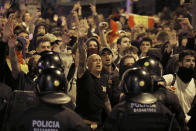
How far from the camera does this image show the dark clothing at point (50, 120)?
3826 mm

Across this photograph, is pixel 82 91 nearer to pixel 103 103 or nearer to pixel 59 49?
pixel 103 103

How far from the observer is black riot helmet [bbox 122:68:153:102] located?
425cm

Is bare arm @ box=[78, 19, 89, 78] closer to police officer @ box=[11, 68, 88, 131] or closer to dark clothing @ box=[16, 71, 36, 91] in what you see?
dark clothing @ box=[16, 71, 36, 91]

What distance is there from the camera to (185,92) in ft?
20.0

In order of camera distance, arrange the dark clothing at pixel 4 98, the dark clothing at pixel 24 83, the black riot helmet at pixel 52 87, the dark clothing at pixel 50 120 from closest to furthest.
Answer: the dark clothing at pixel 50 120 < the black riot helmet at pixel 52 87 < the dark clothing at pixel 4 98 < the dark clothing at pixel 24 83

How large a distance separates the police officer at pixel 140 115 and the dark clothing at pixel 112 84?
1.84m

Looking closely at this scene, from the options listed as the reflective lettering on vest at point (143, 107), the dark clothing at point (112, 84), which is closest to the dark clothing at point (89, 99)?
the dark clothing at point (112, 84)

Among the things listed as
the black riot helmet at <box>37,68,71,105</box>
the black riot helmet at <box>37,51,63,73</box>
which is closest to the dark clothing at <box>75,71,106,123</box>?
the black riot helmet at <box>37,51,63,73</box>

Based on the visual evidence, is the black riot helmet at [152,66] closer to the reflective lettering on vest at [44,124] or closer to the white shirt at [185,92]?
the white shirt at [185,92]

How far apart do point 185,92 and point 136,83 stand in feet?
6.70

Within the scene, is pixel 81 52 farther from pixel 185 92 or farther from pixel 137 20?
pixel 137 20

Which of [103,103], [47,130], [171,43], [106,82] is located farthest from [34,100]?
[171,43]

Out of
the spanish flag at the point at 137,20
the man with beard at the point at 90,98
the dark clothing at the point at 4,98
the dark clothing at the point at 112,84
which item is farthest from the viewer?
the spanish flag at the point at 137,20

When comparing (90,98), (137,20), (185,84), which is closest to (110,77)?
(90,98)
